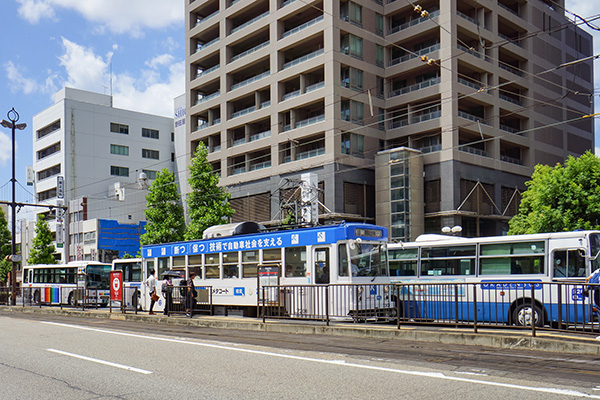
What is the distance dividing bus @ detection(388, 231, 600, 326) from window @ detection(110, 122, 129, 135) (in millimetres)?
64642

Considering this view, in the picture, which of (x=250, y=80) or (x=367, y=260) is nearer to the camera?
(x=367, y=260)

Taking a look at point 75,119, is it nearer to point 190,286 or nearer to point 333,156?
point 333,156

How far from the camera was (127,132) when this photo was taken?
8050cm

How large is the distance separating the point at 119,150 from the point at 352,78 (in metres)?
42.7

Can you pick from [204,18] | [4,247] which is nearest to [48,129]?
[4,247]

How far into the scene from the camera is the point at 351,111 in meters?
46.8

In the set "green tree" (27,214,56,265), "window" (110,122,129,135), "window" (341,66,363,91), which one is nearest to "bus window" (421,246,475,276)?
"window" (341,66,363,91)

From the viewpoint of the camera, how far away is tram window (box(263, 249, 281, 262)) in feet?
66.7

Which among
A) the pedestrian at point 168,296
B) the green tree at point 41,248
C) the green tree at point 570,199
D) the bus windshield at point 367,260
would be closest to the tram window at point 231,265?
the pedestrian at point 168,296

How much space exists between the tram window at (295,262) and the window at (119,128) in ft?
211

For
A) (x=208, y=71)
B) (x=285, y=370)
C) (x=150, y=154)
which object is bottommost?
(x=285, y=370)

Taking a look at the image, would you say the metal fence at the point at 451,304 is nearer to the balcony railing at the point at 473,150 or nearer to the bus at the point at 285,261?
the bus at the point at 285,261

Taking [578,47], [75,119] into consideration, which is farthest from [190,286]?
[75,119]

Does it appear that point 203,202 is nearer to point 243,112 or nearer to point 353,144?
point 353,144
